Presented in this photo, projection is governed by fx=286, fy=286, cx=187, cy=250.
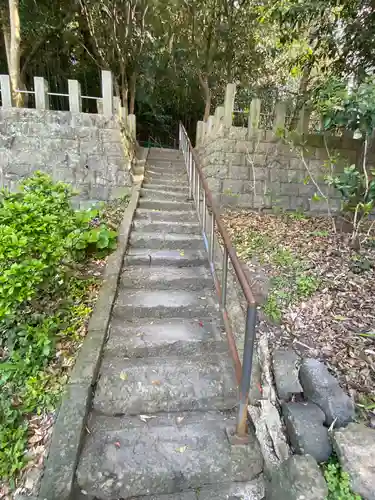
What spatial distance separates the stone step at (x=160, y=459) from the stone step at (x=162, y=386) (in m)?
0.10

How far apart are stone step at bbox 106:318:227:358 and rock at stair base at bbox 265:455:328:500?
929 mm

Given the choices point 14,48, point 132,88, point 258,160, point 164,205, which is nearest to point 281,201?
point 258,160

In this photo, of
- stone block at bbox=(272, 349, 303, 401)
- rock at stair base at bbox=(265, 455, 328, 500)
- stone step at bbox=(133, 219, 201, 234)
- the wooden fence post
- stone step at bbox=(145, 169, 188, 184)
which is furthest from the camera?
stone step at bbox=(145, 169, 188, 184)

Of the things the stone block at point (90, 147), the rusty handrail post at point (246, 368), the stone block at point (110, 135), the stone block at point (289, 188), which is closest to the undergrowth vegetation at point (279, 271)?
the rusty handrail post at point (246, 368)

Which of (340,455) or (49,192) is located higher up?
(49,192)

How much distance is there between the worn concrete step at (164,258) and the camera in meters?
3.25

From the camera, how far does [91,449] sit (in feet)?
5.47

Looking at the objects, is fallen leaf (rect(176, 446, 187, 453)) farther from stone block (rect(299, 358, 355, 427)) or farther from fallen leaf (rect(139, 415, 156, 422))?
stone block (rect(299, 358, 355, 427))

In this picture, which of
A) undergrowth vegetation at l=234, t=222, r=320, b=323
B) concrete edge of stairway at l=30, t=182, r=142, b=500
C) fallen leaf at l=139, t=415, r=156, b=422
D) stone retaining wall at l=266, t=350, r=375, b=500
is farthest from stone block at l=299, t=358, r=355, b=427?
concrete edge of stairway at l=30, t=182, r=142, b=500

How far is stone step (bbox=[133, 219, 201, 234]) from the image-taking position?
3.79 m

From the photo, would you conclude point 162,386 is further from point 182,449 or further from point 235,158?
point 235,158

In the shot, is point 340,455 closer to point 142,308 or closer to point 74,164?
point 142,308

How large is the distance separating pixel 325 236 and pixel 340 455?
289 centimetres

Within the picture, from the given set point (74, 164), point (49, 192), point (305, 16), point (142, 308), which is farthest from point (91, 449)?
point (305, 16)
